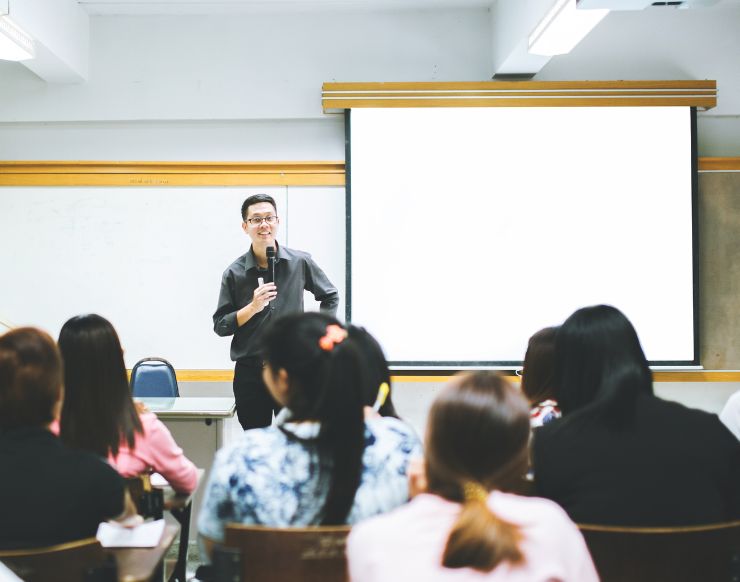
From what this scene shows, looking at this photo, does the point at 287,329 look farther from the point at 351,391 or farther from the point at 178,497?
the point at 178,497

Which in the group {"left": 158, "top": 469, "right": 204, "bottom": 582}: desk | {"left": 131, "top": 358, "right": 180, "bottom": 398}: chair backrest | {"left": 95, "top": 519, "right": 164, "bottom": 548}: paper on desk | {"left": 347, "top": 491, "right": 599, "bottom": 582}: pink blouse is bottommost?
{"left": 158, "top": 469, "right": 204, "bottom": 582}: desk

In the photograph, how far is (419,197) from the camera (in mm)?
4098

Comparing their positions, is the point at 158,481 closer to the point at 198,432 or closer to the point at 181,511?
the point at 181,511

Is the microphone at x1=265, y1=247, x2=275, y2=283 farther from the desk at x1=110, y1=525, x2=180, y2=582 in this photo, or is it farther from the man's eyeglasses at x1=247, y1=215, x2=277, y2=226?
the desk at x1=110, y1=525, x2=180, y2=582

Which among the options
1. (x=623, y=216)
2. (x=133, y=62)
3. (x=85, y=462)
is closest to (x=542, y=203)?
(x=623, y=216)

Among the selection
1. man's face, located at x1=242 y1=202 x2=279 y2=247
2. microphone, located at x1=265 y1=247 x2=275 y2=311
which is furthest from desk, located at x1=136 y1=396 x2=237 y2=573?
man's face, located at x1=242 y1=202 x2=279 y2=247

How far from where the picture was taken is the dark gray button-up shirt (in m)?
3.39

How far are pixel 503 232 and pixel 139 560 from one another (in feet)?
10.4

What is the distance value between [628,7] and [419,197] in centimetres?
158

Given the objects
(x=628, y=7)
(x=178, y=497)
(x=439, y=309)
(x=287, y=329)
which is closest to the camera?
(x=287, y=329)

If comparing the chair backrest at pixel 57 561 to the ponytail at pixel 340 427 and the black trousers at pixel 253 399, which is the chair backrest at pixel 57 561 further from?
the black trousers at pixel 253 399

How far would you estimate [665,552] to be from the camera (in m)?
1.19

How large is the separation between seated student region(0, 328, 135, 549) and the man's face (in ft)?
6.59

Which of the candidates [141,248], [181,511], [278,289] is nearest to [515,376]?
[278,289]
